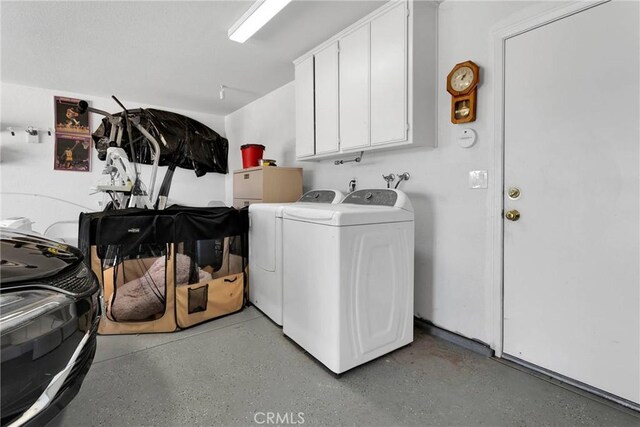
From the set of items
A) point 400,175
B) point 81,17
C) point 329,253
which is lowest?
point 329,253

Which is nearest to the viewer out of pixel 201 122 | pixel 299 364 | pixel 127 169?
pixel 299 364

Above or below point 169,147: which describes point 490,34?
above

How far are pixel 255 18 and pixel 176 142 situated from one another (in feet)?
8.36

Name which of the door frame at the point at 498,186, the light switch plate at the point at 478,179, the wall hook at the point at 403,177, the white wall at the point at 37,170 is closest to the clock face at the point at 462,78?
the door frame at the point at 498,186

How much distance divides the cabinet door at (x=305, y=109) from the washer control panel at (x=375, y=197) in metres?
0.72

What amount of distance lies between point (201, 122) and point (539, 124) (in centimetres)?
463

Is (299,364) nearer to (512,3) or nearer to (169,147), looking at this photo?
(512,3)

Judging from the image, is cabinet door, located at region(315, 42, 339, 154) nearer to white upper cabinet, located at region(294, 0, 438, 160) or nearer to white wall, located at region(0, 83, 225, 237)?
white upper cabinet, located at region(294, 0, 438, 160)

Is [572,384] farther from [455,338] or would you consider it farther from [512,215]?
[512,215]

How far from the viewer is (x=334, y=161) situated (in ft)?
10.2

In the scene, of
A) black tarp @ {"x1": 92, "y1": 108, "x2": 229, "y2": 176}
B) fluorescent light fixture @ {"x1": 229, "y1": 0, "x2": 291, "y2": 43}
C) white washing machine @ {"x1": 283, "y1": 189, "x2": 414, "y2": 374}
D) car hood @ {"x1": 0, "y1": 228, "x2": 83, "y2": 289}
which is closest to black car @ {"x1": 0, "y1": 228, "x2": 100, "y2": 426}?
car hood @ {"x1": 0, "y1": 228, "x2": 83, "y2": 289}

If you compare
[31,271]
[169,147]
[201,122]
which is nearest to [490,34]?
[31,271]

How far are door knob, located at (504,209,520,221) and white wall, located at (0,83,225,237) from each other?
16.0ft
